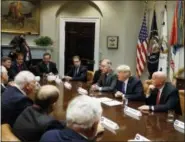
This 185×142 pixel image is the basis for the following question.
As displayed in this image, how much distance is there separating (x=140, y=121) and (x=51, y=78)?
2.89m

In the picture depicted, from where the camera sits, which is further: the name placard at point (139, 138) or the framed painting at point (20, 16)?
the framed painting at point (20, 16)

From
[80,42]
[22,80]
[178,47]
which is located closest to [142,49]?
[80,42]

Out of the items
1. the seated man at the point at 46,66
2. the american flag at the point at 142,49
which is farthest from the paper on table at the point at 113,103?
the american flag at the point at 142,49

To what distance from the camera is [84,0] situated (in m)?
8.26

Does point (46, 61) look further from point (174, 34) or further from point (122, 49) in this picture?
point (174, 34)

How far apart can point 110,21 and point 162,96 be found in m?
4.70

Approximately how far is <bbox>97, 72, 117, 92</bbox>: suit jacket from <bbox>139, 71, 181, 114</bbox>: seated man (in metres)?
0.71

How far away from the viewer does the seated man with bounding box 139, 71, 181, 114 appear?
323 centimetres

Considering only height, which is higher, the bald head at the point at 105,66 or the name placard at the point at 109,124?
the bald head at the point at 105,66

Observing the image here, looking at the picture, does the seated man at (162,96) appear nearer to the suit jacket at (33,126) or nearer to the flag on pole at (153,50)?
the suit jacket at (33,126)

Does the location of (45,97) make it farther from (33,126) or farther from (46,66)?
(46,66)

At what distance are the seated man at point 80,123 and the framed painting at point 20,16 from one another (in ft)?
21.7

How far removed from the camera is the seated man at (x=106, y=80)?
432cm

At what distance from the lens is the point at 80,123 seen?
1674mm
